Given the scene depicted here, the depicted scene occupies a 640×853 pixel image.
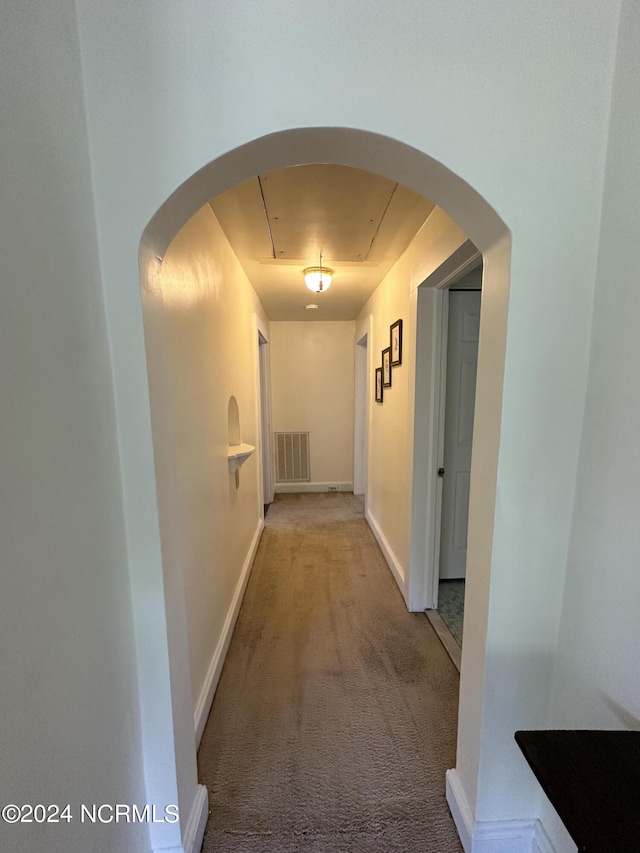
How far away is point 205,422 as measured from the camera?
1686 millimetres

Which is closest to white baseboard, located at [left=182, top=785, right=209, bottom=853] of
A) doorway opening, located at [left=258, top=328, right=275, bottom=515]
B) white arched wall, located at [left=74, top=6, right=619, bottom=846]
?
white arched wall, located at [left=74, top=6, right=619, bottom=846]

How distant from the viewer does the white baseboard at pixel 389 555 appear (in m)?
2.49

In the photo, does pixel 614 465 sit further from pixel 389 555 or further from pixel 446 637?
pixel 389 555

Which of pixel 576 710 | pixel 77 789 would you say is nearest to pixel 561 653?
pixel 576 710

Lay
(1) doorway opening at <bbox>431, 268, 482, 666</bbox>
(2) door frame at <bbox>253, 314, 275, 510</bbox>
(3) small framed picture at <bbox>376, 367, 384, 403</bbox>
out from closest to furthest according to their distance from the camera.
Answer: (1) doorway opening at <bbox>431, 268, 482, 666</bbox>
(3) small framed picture at <bbox>376, 367, 384, 403</bbox>
(2) door frame at <bbox>253, 314, 275, 510</bbox>

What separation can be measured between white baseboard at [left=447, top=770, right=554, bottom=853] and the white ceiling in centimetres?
229

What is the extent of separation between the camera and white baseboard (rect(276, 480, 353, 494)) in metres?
4.98

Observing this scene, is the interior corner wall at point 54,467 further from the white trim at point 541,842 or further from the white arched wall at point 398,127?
the white trim at point 541,842

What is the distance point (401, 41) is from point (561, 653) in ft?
5.42

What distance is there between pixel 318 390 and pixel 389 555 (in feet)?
8.56

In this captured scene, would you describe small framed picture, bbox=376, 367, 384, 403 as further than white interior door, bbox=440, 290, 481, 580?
Yes

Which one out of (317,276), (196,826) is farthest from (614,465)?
(317,276)

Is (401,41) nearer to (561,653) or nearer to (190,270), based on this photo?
(190,270)

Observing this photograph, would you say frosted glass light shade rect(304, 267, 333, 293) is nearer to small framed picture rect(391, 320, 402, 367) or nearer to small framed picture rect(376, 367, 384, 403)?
small framed picture rect(391, 320, 402, 367)
